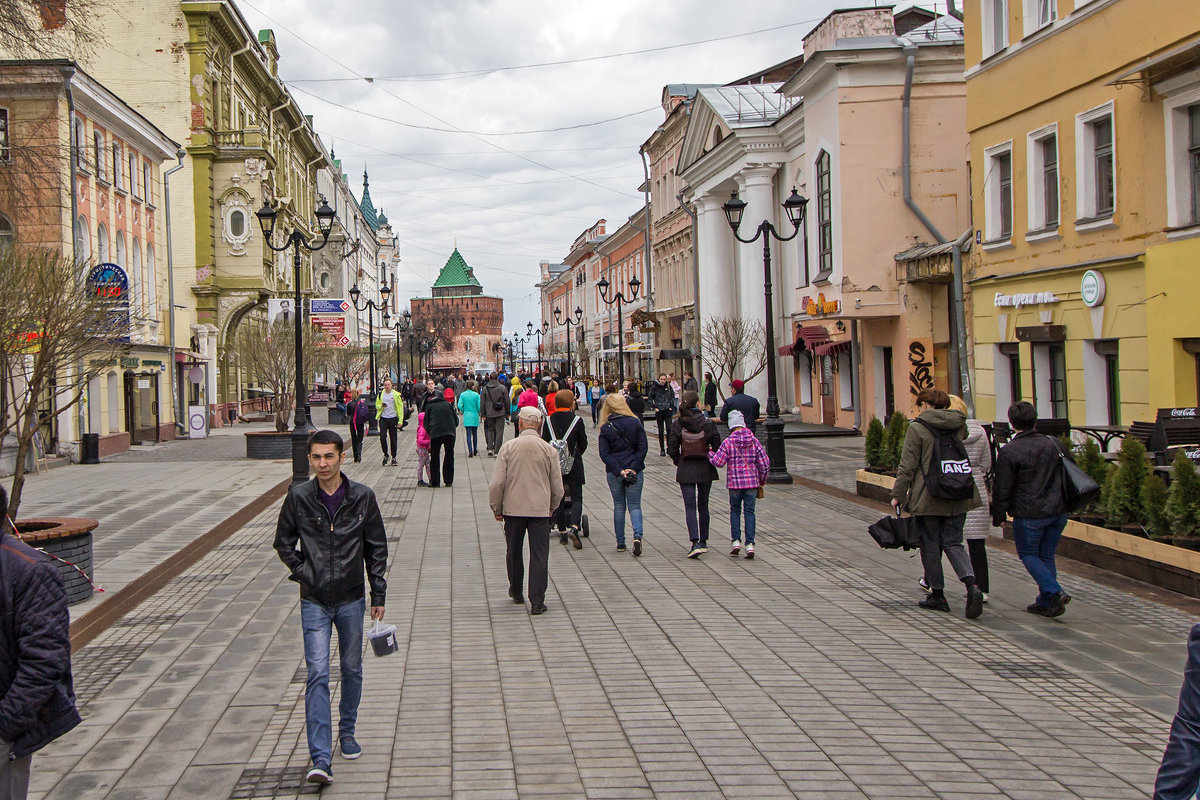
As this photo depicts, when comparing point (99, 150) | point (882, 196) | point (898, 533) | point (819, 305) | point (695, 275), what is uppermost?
point (99, 150)

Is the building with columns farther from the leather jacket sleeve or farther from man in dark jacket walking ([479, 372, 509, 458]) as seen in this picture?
the leather jacket sleeve

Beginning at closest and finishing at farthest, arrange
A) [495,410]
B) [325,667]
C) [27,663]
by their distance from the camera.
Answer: [27,663], [325,667], [495,410]

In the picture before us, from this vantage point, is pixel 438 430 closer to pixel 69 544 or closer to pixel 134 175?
pixel 69 544

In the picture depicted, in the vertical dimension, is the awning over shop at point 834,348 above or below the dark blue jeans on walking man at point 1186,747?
above

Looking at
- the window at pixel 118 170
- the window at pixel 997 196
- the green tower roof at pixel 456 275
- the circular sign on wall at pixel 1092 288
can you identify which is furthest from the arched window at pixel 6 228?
the green tower roof at pixel 456 275

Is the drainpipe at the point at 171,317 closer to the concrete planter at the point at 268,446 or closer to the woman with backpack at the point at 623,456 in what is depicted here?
the concrete planter at the point at 268,446

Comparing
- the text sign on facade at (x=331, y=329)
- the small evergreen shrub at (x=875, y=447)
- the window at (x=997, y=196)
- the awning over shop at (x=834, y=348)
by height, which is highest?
the window at (x=997, y=196)

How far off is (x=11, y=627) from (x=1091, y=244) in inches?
635

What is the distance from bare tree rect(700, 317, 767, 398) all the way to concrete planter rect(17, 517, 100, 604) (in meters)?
25.7

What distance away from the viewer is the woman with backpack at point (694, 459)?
36.6 ft

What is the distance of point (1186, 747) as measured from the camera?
3285 mm

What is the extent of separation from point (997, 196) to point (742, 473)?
1092 cm

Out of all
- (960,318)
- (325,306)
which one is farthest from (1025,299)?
(325,306)

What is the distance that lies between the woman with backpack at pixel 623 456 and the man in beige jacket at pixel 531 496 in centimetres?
263
